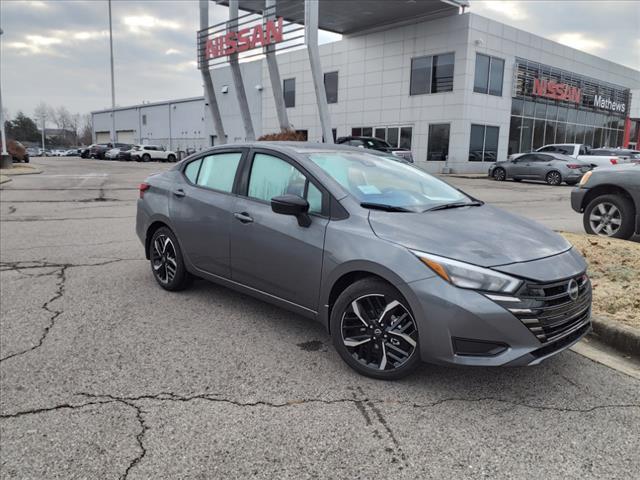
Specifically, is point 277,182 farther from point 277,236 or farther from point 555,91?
point 555,91

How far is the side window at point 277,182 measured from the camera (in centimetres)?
378

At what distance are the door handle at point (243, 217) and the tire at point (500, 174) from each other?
869 inches

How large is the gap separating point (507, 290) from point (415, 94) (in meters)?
28.4

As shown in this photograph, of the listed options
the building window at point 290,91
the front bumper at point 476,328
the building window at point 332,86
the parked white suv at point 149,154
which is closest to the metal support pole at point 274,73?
the building window at point 332,86

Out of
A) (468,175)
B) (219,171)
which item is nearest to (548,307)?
(219,171)

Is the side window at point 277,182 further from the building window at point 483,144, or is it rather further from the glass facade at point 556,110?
the glass facade at point 556,110

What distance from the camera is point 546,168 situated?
21.7 meters

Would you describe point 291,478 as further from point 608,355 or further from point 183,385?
point 608,355

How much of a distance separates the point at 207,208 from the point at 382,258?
2.04m

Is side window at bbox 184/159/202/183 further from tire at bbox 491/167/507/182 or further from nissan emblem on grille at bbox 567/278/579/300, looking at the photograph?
tire at bbox 491/167/507/182

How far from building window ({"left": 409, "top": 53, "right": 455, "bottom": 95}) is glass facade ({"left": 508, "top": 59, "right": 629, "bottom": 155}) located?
455 centimetres

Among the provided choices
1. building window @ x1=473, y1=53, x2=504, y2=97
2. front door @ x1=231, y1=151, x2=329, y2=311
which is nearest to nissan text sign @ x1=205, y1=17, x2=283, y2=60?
building window @ x1=473, y1=53, x2=504, y2=97

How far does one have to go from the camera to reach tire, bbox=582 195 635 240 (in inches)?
290

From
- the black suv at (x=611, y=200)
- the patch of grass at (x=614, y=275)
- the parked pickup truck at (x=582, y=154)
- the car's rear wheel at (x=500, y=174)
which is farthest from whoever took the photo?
the car's rear wheel at (x=500, y=174)
